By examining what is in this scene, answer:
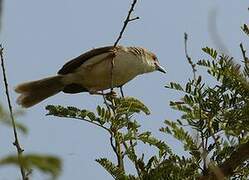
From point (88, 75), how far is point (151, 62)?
1075 millimetres

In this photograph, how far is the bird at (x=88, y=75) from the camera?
6266mm

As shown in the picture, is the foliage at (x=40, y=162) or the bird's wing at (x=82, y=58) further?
the bird's wing at (x=82, y=58)

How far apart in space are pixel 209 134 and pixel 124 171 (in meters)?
0.53

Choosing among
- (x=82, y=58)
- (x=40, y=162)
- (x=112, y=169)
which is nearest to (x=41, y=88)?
(x=82, y=58)

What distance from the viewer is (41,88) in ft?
21.7

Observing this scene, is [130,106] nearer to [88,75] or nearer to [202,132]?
[202,132]

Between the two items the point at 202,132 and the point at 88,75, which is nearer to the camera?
the point at 202,132

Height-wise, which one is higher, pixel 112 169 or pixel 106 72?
pixel 106 72

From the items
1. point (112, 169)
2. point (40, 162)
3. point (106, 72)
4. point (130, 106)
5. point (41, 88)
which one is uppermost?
point (41, 88)

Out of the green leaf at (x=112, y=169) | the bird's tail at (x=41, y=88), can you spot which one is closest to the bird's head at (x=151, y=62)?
the bird's tail at (x=41, y=88)

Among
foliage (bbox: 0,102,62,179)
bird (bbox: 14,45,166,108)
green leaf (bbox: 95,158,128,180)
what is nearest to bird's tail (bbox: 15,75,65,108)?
bird (bbox: 14,45,166,108)

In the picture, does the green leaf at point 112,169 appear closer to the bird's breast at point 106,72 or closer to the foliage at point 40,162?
the foliage at point 40,162

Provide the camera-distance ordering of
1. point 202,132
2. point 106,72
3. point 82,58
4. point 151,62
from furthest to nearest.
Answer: point 151,62 → point 82,58 → point 106,72 → point 202,132

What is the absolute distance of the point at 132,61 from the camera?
21.5ft
